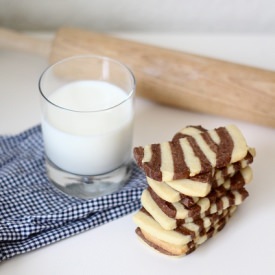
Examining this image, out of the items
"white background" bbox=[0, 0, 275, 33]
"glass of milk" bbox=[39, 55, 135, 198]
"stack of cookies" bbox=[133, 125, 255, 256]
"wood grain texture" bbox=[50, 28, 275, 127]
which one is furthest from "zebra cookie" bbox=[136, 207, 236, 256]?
"white background" bbox=[0, 0, 275, 33]

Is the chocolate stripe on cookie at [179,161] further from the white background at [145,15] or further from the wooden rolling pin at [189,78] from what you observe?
the white background at [145,15]

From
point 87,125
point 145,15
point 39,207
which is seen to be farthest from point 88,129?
point 145,15

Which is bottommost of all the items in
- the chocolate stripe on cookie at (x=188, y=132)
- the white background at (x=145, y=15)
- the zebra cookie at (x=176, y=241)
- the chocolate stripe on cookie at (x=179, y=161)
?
the zebra cookie at (x=176, y=241)

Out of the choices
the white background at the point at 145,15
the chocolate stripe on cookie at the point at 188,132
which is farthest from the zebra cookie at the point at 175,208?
the white background at the point at 145,15

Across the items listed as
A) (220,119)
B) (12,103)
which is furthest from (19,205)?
(220,119)

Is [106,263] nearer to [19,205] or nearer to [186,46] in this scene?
[19,205]

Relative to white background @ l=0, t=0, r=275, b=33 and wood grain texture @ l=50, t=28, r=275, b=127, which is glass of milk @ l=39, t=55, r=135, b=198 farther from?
white background @ l=0, t=0, r=275, b=33

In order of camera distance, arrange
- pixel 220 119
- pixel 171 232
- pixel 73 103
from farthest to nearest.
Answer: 1. pixel 220 119
2. pixel 73 103
3. pixel 171 232
